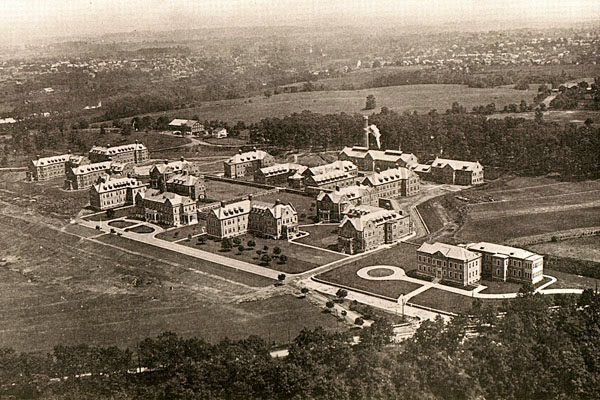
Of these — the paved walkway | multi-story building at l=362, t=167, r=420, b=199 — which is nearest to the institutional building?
the paved walkway

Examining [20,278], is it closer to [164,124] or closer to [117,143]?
[117,143]

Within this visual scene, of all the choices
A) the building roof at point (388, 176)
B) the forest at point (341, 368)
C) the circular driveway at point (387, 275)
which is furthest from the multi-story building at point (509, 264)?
the building roof at point (388, 176)

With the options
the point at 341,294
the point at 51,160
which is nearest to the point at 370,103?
the point at 51,160

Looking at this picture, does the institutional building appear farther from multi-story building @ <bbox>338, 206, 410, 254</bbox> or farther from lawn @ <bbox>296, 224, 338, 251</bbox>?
multi-story building @ <bbox>338, 206, 410, 254</bbox>

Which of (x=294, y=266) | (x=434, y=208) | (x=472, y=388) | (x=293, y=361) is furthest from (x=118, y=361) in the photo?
(x=434, y=208)

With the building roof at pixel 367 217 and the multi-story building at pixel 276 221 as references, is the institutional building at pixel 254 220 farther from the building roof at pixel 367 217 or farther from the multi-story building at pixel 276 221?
the building roof at pixel 367 217

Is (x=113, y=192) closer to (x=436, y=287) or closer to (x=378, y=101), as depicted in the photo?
(x=436, y=287)
